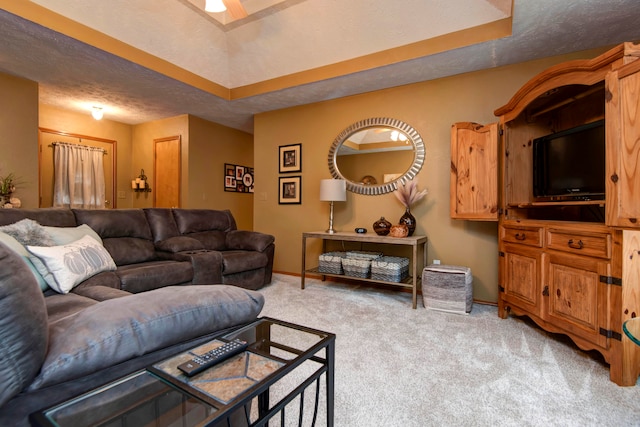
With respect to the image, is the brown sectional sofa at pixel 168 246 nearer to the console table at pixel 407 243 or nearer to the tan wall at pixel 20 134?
the console table at pixel 407 243

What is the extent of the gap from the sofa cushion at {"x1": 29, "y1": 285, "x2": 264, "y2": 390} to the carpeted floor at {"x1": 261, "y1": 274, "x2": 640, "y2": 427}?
32.5 inches

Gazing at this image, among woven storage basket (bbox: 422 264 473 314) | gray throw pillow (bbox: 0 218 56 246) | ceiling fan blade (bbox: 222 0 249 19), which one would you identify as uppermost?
ceiling fan blade (bbox: 222 0 249 19)

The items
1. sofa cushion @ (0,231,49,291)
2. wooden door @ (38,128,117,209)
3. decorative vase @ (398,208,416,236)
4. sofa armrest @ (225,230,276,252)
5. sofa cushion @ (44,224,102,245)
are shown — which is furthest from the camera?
wooden door @ (38,128,117,209)

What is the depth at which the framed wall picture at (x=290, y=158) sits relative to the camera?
4469mm

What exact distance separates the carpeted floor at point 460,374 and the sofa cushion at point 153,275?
2.84ft

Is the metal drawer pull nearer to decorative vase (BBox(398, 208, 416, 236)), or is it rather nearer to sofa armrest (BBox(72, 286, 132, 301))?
decorative vase (BBox(398, 208, 416, 236))

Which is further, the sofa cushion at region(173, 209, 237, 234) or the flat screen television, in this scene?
the sofa cushion at region(173, 209, 237, 234)

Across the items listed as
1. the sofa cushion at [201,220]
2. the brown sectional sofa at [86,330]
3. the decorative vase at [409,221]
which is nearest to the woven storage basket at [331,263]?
the decorative vase at [409,221]

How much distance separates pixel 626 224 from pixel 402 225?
72.9 inches

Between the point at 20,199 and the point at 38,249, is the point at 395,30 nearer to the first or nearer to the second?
the point at 38,249

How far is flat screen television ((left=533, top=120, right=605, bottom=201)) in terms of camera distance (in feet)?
7.10

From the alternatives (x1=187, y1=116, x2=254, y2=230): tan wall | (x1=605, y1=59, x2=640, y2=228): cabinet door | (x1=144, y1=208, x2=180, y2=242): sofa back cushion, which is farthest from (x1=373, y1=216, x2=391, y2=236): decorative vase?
(x1=187, y1=116, x2=254, y2=230): tan wall

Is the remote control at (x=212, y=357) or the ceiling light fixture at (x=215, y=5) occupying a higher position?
the ceiling light fixture at (x=215, y=5)

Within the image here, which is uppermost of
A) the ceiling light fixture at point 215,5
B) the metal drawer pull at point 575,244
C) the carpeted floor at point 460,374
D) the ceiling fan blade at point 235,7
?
the ceiling fan blade at point 235,7
